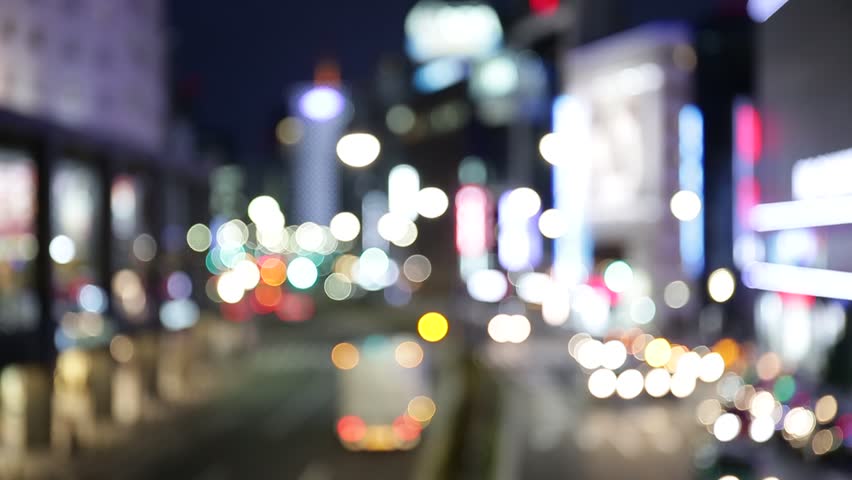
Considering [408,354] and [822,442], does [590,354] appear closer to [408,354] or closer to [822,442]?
[408,354]

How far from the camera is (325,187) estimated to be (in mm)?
57312

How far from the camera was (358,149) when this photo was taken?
23562 mm

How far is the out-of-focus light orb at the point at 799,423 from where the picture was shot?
6387mm

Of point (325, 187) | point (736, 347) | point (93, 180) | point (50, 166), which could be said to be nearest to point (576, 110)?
point (736, 347)

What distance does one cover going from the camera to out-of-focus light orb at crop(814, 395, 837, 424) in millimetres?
6304

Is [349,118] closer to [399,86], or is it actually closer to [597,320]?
[597,320]

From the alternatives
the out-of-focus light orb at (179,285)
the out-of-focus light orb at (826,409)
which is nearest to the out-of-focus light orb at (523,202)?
the out-of-focus light orb at (179,285)

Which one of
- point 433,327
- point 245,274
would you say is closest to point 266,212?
point 245,274

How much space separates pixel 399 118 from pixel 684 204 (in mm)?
29005

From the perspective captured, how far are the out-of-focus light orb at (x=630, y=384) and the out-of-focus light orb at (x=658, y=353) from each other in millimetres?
406

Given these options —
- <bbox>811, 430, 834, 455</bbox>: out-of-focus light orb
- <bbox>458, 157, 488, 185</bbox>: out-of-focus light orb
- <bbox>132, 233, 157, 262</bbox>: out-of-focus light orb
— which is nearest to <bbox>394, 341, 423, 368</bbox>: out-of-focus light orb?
<bbox>132, 233, 157, 262</bbox>: out-of-focus light orb

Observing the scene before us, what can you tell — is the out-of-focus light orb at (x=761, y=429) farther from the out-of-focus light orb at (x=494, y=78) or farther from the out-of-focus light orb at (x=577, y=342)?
the out-of-focus light orb at (x=494, y=78)

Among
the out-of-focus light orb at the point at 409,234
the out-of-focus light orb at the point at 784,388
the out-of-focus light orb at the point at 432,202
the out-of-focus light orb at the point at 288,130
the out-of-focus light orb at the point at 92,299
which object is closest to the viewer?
the out-of-focus light orb at the point at 784,388

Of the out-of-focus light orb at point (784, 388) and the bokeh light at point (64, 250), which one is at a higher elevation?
the bokeh light at point (64, 250)
